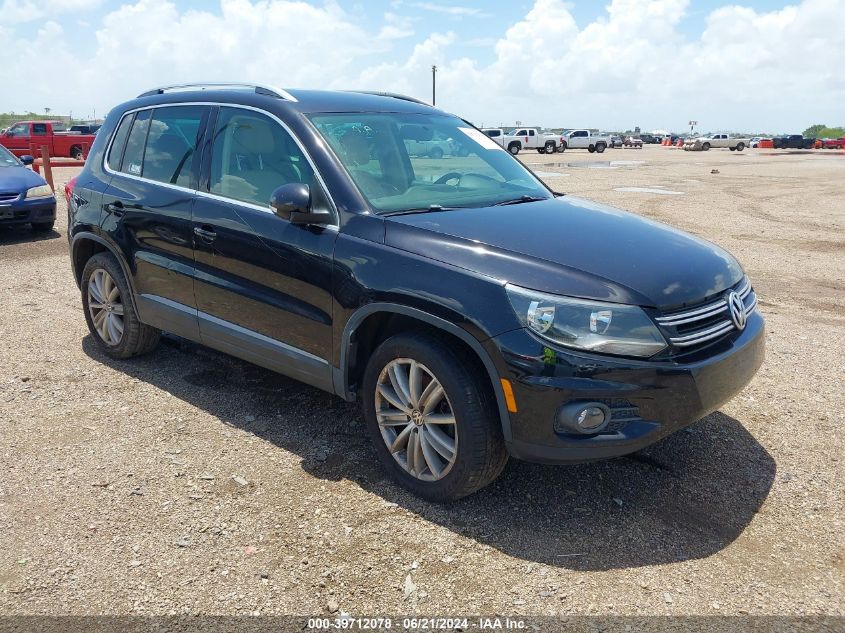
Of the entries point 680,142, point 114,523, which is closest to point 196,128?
point 114,523

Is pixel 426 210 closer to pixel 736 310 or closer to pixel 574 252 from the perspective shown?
pixel 574 252

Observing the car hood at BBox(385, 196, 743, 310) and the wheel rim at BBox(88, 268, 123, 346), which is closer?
the car hood at BBox(385, 196, 743, 310)

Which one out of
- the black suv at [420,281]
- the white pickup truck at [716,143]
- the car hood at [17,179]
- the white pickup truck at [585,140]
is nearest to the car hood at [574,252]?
the black suv at [420,281]

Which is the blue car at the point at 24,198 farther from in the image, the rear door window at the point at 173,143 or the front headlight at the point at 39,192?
the rear door window at the point at 173,143

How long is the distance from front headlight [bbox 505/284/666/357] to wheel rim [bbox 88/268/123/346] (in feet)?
11.3

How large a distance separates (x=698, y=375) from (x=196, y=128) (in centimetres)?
333

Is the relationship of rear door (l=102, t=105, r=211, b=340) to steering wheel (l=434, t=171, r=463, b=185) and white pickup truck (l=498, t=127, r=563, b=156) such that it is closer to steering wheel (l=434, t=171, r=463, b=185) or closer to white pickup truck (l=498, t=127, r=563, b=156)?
steering wheel (l=434, t=171, r=463, b=185)

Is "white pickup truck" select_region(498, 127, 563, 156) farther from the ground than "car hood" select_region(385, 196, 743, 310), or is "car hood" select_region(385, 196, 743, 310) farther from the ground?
"white pickup truck" select_region(498, 127, 563, 156)

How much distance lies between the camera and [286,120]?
13.2 ft

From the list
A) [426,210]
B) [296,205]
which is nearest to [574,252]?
[426,210]

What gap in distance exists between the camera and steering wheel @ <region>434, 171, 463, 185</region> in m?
4.23

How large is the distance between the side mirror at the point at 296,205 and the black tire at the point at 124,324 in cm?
198

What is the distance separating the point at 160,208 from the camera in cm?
464

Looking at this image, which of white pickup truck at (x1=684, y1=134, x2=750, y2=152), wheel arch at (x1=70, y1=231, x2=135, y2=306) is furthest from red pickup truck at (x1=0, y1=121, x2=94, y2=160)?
white pickup truck at (x1=684, y1=134, x2=750, y2=152)
